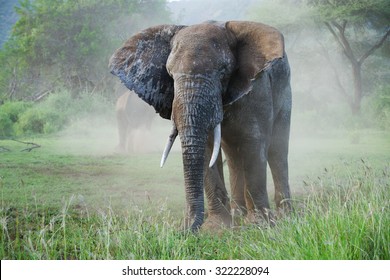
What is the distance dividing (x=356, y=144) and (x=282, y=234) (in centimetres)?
556

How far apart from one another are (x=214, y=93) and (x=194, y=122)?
0.88 feet

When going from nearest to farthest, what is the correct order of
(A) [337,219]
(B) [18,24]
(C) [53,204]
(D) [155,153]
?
(A) [337,219]
(C) [53,204]
(B) [18,24]
(D) [155,153]

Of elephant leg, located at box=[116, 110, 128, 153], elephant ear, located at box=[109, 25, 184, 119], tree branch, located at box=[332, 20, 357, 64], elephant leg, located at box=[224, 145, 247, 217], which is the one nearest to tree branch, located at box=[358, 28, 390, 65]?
tree branch, located at box=[332, 20, 357, 64]

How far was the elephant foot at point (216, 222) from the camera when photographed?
429 centimetres

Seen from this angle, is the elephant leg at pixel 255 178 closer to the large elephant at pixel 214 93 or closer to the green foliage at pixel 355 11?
the large elephant at pixel 214 93

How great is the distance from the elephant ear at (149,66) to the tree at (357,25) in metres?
6.43

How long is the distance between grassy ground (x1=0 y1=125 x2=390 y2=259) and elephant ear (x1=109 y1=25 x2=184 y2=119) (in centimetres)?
77

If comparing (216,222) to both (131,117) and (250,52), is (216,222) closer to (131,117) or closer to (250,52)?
(250,52)

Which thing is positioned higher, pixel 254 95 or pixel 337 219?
pixel 254 95

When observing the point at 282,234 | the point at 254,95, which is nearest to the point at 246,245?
the point at 282,234

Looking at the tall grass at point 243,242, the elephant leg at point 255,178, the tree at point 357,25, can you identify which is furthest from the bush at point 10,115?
the tree at point 357,25

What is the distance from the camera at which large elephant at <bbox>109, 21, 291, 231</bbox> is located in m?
3.64
